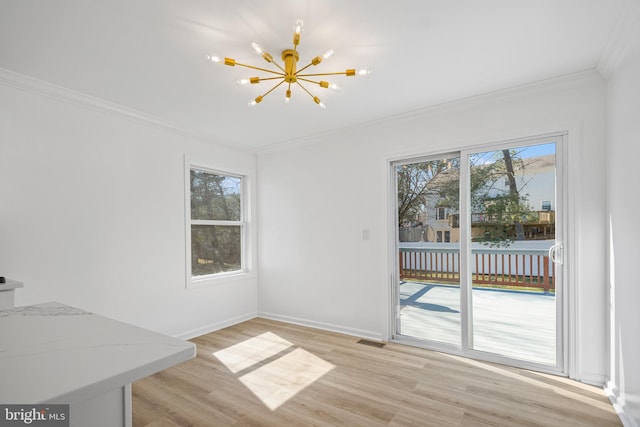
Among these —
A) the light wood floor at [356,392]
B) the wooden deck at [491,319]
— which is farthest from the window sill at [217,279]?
the wooden deck at [491,319]

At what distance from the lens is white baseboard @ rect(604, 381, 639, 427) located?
2021 mm

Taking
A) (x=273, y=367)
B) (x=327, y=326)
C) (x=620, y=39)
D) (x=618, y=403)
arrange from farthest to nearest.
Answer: (x=327, y=326)
(x=273, y=367)
(x=618, y=403)
(x=620, y=39)

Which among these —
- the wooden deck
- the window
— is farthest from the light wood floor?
the window

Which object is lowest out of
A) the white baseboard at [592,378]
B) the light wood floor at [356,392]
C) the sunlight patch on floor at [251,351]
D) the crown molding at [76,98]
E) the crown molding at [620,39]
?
the sunlight patch on floor at [251,351]

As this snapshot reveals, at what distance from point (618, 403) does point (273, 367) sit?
2.56m

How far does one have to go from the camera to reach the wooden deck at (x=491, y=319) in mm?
2910

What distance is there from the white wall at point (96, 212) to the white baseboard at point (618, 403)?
3.78m

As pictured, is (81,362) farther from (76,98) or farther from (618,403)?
(618,403)

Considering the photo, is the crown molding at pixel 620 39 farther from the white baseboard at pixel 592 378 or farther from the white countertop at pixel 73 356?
the white countertop at pixel 73 356

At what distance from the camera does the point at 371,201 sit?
375 cm

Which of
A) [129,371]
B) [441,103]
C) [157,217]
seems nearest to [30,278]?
[157,217]

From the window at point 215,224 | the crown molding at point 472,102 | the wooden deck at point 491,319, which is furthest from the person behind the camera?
the window at point 215,224

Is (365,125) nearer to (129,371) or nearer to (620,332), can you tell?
(620,332)

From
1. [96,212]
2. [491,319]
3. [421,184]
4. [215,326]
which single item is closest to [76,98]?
[96,212]
